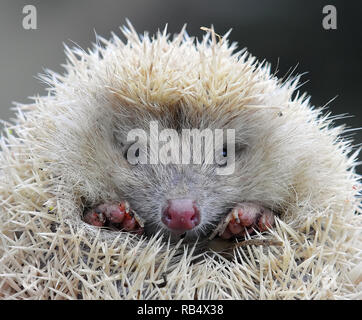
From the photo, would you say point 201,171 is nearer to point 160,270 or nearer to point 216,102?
point 216,102

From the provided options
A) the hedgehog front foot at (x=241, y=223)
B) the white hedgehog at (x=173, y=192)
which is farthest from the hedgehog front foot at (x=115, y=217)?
the hedgehog front foot at (x=241, y=223)

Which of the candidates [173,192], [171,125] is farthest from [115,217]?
[171,125]

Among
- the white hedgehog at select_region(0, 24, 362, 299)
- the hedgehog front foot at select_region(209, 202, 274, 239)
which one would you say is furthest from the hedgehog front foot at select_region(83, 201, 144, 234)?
the hedgehog front foot at select_region(209, 202, 274, 239)

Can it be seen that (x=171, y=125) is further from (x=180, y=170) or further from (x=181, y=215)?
(x=181, y=215)

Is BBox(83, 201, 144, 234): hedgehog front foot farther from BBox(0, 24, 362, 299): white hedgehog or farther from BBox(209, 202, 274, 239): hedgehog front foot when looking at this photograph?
BBox(209, 202, 274, 239): hedgehog front foot
